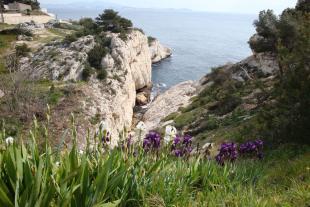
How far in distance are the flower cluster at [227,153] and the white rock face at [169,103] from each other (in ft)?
83.9

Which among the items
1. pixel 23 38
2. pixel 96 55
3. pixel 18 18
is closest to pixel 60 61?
pixel 96 55

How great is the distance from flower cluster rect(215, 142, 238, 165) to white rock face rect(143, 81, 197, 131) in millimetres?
25580

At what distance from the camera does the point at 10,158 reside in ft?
15.1

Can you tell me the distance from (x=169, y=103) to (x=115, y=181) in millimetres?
35816

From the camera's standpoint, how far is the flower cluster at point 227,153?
7.52 metres

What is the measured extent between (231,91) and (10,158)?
26917mm

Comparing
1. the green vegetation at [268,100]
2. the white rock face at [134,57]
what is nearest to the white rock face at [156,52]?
the white rock face at [134,57]

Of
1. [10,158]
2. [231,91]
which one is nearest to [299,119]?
[10,158]

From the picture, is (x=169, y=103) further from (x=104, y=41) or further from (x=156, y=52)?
(x=156, y=52)

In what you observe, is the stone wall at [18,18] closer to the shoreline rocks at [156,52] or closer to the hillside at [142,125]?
the hillside at [142,125]

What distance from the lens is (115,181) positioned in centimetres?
510

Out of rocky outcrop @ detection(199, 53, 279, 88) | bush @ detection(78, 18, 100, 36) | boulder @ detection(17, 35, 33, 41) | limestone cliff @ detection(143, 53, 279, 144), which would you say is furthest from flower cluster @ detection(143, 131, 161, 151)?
boulder @ detection(17, 35, 33, 41)

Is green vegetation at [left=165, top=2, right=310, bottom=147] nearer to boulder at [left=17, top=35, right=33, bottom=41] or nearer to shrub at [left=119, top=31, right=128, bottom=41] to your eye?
shrub at [left=119, top=31, right=128, bottom=41]

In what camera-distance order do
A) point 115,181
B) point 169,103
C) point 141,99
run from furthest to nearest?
point 141,99 → point 169,103 → point 115,181
